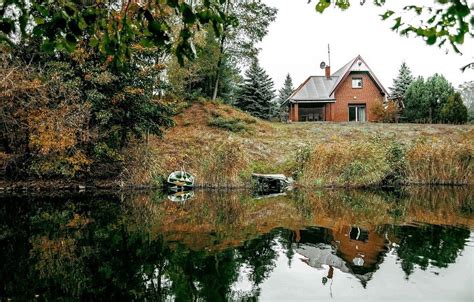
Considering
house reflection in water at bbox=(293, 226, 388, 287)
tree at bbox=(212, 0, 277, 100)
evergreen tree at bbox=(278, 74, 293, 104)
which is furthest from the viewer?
evergreen tree at bbox=(278, 74, 293, 104)

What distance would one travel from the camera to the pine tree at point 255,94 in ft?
127

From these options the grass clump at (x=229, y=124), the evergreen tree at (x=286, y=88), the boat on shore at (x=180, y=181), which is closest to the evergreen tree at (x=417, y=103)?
the grass clump at (x=229, y=124)

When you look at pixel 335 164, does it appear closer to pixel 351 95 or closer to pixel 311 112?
pixel 311 112

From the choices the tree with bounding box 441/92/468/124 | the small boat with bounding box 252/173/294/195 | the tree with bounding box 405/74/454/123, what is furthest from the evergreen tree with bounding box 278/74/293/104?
the small boat with bounding box 252/173/294/195

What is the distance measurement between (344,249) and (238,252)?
77.9 inches

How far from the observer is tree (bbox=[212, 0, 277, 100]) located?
31797mm

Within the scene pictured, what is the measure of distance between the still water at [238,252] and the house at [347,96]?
2384 cm

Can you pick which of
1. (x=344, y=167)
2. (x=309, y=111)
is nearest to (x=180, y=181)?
(x=344, y=167)

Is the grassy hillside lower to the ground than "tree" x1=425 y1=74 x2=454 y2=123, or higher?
lower

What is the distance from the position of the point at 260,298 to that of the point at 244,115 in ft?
85.5

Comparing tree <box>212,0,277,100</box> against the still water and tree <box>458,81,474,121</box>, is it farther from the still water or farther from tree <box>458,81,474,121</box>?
tree <box>458,81,474,121</box>

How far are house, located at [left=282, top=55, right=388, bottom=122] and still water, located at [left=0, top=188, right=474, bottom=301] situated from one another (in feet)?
78.2

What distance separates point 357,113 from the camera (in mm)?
36344

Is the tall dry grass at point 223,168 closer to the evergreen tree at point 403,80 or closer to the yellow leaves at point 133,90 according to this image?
the yellow leaves at point 133,90
